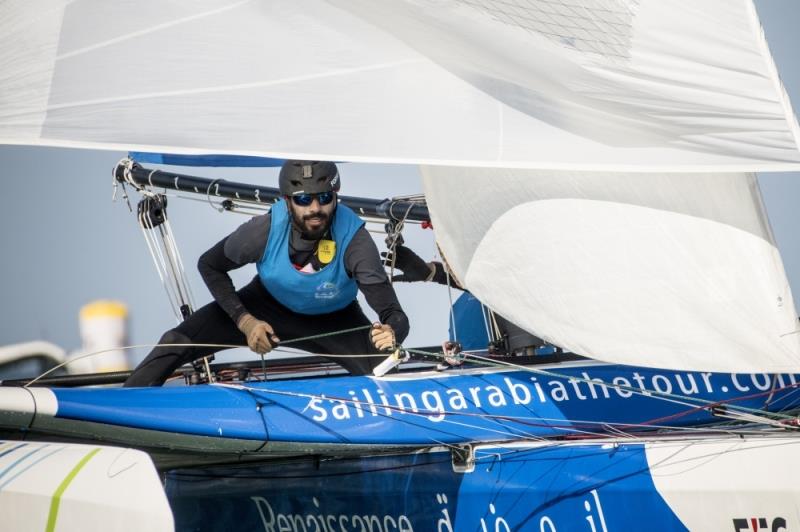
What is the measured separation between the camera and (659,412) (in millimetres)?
2867

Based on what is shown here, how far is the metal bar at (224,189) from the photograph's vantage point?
422cm

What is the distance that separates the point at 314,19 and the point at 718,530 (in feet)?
4.63

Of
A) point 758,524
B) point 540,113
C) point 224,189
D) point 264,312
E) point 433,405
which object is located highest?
point 224,189

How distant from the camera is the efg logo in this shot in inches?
88.7

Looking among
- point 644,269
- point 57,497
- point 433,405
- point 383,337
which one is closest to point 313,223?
point 383,337

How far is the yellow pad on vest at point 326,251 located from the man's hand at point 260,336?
25 centimetres

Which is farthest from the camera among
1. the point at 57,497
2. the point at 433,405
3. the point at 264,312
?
the point at 264,312

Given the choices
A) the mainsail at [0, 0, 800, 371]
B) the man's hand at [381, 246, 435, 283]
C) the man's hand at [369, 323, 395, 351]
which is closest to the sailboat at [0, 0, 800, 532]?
the mainsail at [0, 0, 800, 371]

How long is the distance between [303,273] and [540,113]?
0.92 metres

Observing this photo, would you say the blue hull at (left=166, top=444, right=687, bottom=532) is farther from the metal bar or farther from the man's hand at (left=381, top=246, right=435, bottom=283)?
the metal bar

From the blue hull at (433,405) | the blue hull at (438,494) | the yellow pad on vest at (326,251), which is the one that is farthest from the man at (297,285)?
the blue hull at (438,494)

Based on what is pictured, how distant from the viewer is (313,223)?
3.04 m

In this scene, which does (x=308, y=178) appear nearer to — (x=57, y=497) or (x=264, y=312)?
(x=264, y=312)

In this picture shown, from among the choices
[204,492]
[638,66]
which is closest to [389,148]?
[638,66]
